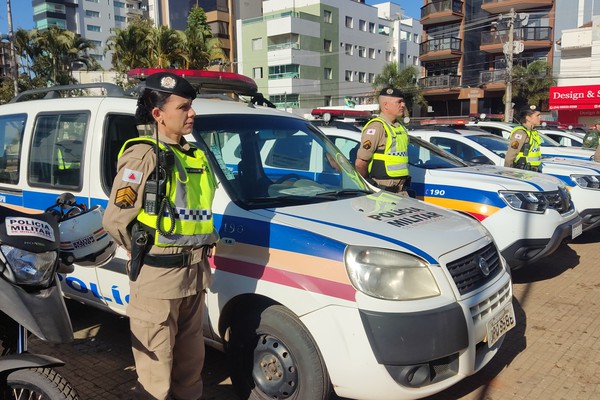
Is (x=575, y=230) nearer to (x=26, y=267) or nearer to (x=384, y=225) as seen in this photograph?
(x=384, y=225)

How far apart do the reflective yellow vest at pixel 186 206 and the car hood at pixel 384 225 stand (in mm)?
505

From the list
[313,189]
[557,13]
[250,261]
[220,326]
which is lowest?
[220,326]

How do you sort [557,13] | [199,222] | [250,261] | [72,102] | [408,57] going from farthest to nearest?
1. [408,57]
2. [557,13]
3. [72,102]
4. [250,261]
5. [199,222]

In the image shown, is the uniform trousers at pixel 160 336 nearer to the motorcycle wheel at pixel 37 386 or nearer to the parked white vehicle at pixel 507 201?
the motorcycle wheel at pixel 37 386

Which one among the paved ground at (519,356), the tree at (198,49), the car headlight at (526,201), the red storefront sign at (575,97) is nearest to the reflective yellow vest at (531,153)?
the car headlight at (526,201)

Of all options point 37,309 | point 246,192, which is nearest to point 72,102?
point 246,192

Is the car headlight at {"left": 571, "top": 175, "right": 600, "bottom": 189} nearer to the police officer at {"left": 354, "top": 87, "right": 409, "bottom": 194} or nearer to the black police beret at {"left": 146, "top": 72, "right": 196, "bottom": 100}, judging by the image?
the police officer at {"left": 354, "top": 87, "right": 409, "bottom": 194}

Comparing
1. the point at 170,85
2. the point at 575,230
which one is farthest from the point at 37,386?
the point at 575,230

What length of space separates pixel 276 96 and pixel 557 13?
933 inches

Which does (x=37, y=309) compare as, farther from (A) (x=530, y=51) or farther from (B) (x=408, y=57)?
(B) (x=408, y=57)

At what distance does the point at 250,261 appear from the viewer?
3043 millimetres

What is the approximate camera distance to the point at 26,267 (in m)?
2.19

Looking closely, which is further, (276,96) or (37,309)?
(276,96)

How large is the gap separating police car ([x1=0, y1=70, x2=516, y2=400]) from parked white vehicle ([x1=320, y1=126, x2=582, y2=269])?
6.18 ft
